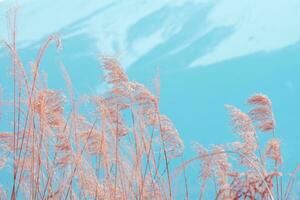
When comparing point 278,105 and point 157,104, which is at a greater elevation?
point 278,105

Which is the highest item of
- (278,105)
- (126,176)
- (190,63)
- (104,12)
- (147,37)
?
(104,12)

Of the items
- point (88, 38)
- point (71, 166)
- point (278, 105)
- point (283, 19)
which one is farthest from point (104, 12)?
point (71, 166)

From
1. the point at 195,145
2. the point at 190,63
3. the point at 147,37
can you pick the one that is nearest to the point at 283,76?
the point at 190,63

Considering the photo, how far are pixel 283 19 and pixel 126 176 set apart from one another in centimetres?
5201

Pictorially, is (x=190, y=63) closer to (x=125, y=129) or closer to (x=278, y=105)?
(x=278, y=105)

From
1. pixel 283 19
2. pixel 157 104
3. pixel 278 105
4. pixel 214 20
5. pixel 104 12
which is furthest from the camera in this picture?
pixel 104 12

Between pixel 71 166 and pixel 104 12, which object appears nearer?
pixel 71 166

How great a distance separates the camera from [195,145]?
240cm

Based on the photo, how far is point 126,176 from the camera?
2.41 m

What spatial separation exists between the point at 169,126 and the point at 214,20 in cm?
5594

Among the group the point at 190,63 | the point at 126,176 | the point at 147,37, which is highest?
the point at 147,37

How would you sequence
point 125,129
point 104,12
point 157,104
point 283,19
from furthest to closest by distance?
point 104,12, point 283,19, point 125,129, point 157,104

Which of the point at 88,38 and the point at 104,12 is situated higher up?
the point at 104,12

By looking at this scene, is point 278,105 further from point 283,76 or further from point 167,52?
point 167,52
